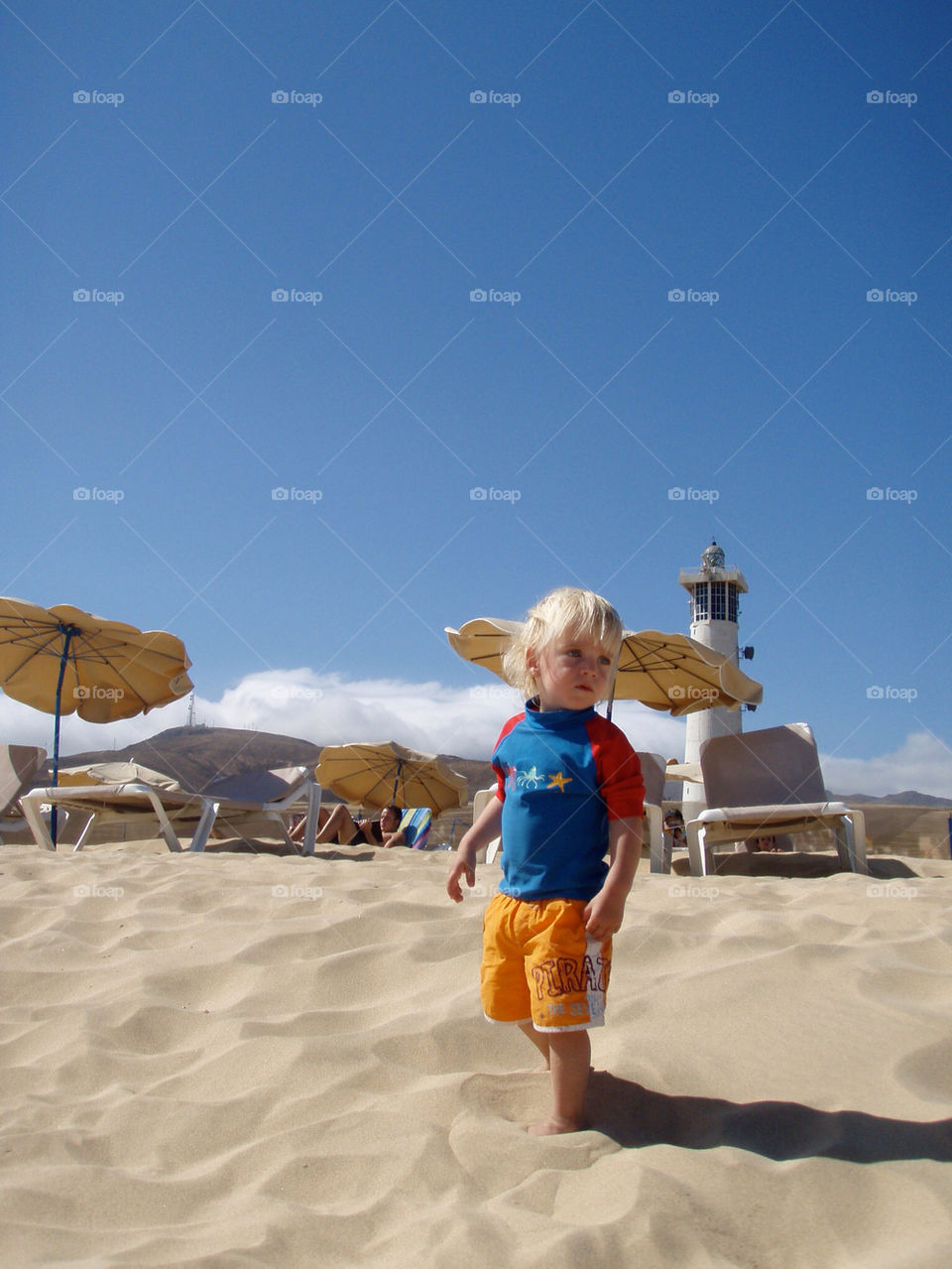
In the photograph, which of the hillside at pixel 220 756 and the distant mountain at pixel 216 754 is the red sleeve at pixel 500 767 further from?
the distant mountain at pixel 216 754

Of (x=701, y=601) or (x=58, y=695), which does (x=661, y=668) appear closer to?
(x=58, y=695)

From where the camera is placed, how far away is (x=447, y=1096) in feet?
5.64

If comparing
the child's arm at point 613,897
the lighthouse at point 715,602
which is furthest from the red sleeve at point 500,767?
the lighthouse at point 715,602

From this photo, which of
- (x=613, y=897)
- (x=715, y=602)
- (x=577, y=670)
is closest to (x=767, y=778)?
(x=577, y=670)

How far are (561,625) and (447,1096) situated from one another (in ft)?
3.33

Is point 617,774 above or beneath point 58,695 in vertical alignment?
beneath

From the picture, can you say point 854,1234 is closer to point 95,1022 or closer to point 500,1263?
point 500,1263

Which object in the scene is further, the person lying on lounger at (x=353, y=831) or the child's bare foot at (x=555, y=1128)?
the person lying on lounger at (x=353, y=831)

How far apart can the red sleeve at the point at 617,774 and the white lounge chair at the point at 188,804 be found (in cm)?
495

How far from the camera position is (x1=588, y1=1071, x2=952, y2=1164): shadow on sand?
146cm

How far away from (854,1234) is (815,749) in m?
5.36

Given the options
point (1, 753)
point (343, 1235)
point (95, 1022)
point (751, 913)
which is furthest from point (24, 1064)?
point (1, 753)

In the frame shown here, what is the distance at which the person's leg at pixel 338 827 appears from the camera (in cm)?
955

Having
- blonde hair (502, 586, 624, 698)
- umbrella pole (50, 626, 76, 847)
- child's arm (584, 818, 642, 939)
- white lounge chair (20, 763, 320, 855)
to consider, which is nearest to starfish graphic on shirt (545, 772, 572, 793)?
child's arm (584, 818, 642, 939)
